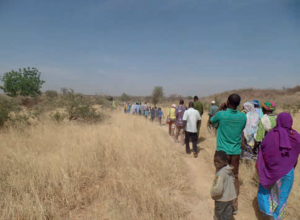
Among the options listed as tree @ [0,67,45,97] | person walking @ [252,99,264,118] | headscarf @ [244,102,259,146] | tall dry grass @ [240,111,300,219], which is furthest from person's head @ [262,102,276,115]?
tree @ [0,67,45,97]

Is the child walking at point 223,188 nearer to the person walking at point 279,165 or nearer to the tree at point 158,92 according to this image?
the person walking at point 279,165

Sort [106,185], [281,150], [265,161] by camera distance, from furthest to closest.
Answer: [106,185] < [265,161] < [281,150]

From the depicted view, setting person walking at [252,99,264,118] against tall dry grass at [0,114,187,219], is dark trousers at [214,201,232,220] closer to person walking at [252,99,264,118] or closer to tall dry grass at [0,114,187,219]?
tall dry grass at [0,114,187,219]

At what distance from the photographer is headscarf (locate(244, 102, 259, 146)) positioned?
373cm

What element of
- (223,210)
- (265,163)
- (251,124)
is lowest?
(223,210)

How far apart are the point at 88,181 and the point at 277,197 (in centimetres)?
344

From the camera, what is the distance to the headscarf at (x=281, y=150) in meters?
2.22

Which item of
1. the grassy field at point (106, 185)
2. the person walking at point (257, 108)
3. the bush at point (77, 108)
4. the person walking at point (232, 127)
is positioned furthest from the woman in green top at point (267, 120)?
the bush at point (77, 108)

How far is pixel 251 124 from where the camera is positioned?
12.3ft

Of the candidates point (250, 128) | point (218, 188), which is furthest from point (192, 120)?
point (218, 188)

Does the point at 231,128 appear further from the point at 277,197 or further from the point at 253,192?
the point at 253,192

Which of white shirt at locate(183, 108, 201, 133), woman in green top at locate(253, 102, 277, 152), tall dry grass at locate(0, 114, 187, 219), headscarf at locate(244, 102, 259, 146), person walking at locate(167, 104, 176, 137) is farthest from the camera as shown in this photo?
person walking at locate(167, 104, 176, 137)

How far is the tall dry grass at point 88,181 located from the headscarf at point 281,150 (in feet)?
4.97

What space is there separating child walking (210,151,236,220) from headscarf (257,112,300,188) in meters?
0.79
